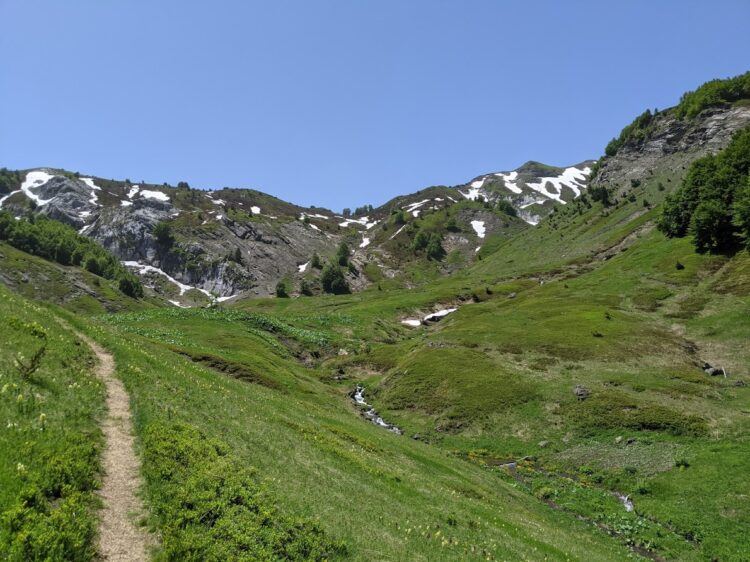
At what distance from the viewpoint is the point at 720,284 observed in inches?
3310

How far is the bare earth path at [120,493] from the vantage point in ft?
34.3

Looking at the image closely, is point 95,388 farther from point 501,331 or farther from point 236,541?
point 501,331

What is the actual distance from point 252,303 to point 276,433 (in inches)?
6955

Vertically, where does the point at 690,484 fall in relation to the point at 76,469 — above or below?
below

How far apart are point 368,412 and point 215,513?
49971mm

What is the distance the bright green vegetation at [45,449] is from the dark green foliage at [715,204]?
111 m

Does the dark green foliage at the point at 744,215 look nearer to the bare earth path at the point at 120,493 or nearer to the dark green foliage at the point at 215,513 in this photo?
the dark green foliage at the point at 215,513

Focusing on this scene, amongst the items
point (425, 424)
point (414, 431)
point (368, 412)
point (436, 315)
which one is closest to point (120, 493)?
point (414, 431)

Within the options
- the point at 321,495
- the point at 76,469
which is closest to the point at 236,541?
the point at 76,469

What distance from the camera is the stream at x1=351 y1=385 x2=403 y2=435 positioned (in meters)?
55.6

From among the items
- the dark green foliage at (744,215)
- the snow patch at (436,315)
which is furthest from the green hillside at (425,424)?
the snow patch at (436,315)

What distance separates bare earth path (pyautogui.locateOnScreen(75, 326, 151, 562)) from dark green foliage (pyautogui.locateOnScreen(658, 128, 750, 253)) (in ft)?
360

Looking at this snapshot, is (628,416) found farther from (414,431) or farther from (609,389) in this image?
(414,431)

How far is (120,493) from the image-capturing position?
12281mm
